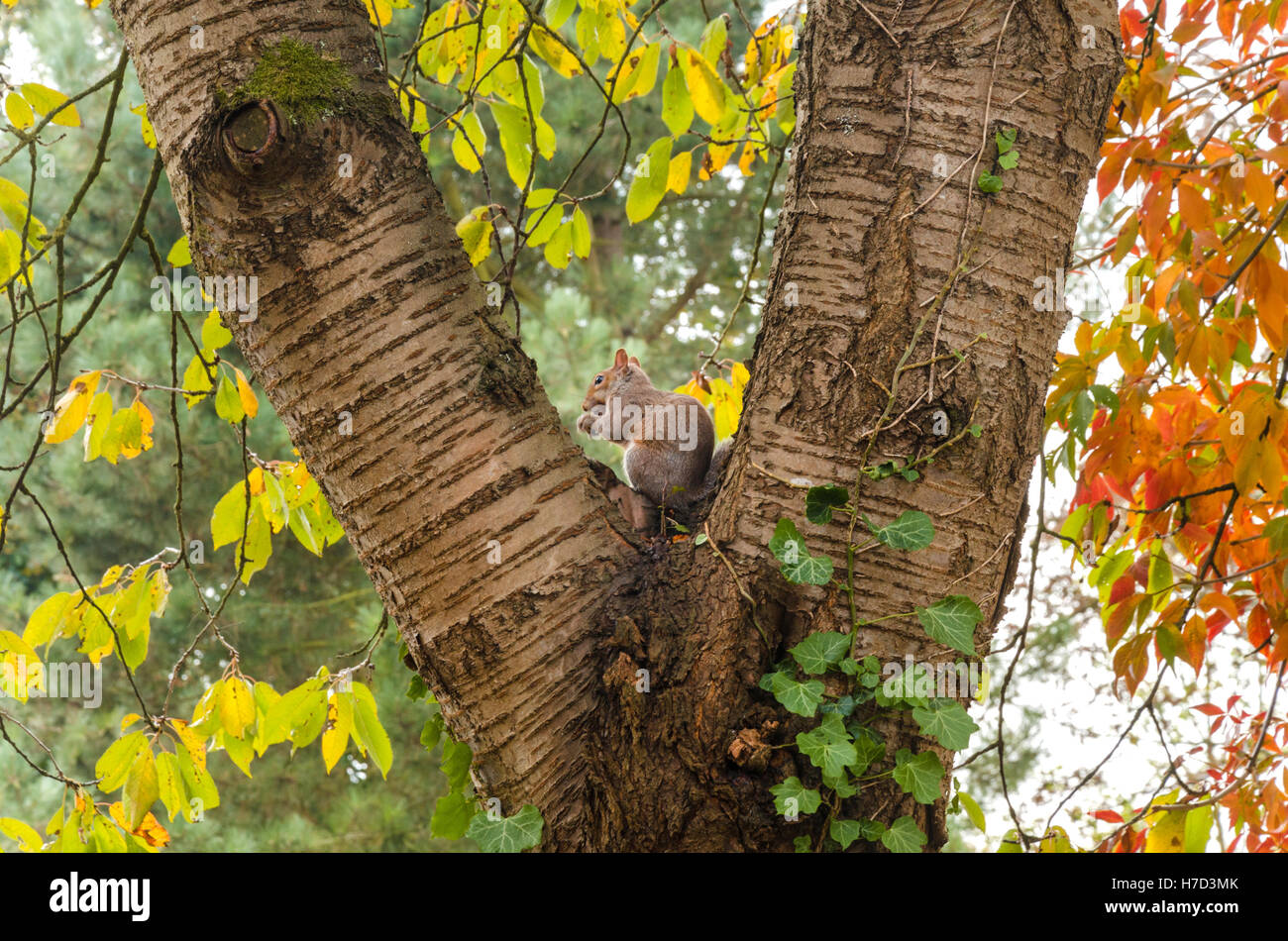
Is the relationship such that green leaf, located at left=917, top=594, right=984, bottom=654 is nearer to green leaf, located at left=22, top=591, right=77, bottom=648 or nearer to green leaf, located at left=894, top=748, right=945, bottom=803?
green leaf, located at left=894, top=748, right=945, bottom=803

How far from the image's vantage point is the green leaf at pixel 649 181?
181 centimetres

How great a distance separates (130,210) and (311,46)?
588 centimetres

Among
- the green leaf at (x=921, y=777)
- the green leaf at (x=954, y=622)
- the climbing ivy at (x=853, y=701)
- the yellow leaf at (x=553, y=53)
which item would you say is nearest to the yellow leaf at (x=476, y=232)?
the yellow leaf at (x=553, y=53)

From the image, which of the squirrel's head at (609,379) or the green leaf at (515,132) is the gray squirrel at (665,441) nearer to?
the squirrel's head at (609,379)

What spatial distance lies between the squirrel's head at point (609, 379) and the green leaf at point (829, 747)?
1.98 metres

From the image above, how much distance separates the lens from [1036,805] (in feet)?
19.9

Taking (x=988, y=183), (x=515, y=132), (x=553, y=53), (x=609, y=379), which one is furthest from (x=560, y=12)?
(x=609, y=379)

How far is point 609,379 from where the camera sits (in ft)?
10.7

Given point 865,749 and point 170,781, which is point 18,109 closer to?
point 170,781

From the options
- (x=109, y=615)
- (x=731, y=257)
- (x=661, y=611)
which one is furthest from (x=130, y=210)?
(x=661, y=611)

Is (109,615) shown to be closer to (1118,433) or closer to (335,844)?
(1118,433)

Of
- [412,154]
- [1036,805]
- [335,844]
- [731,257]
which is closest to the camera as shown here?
[412,154]

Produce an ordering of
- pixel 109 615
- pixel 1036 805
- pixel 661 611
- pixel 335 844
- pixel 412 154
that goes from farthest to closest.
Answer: pixel 1036 805
pixel 335 844
pixel 109 615
pixel 412 154
pixel 661 611

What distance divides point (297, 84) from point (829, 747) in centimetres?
116
